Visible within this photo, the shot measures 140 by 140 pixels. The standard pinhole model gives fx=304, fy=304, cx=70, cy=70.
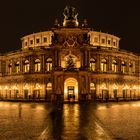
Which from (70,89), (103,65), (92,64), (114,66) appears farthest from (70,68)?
(114,66)

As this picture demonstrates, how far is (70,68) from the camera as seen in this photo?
72.3 m

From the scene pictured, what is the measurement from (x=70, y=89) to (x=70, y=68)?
5.42m

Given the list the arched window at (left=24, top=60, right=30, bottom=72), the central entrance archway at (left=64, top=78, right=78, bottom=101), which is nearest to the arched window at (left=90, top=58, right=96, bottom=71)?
the central entrance archway at (left=64, top=78, right=78, bottom=101)

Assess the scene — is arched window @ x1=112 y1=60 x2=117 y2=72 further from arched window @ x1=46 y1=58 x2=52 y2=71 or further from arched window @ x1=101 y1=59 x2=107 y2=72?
arched window @ x1=46 y1=58 x2=52 y2=71

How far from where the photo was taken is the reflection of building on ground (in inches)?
2874

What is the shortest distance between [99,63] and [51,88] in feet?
46.1

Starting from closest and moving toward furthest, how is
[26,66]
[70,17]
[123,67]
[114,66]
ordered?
[70,17] < [114,66] < [26,66] < [123,67]

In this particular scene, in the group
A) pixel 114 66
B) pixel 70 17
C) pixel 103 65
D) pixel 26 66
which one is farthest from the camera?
pixel 26 66

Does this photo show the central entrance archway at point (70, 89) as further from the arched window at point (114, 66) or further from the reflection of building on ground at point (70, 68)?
the arched window at point (114, 66)

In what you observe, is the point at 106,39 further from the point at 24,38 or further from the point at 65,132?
the point at 65,132

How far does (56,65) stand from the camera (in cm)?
7344

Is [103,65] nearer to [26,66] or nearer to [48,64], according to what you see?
[48,64]

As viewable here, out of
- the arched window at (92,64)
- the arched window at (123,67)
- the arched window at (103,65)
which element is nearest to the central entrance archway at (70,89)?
the arched window at (92,64)

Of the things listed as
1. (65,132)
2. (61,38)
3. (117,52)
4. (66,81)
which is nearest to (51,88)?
(66,81)
